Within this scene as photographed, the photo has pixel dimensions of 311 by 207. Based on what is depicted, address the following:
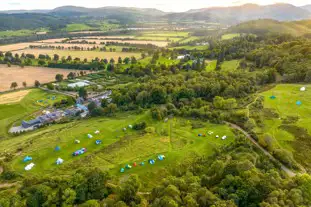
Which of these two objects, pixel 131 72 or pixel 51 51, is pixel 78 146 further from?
pixel 51 51

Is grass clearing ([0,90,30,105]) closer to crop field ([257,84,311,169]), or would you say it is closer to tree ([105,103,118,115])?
tree ([105,103,118,115])

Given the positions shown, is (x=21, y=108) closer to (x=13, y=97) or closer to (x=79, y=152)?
(x=13, y=97)

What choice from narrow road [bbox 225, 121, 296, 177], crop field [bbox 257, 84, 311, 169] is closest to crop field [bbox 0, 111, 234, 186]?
narrow road [bbox 225, 121, 296, 177]

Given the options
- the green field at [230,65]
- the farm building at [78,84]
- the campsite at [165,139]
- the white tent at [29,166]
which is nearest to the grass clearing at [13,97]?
the campsite at [165,139]

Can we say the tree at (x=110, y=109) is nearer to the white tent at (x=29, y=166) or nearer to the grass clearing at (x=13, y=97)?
the white tent at (x=29, y=166)

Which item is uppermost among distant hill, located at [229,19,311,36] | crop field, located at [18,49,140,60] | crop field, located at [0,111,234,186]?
distant hill, located at [229,19,311,36]

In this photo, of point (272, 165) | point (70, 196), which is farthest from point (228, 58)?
point (70, 196)
